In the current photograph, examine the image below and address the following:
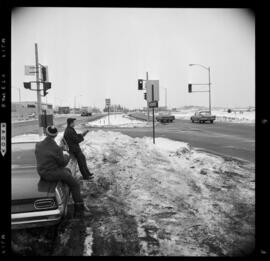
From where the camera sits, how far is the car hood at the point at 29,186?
2.85 m

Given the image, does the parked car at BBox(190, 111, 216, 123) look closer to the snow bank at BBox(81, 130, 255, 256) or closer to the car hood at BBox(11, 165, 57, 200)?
the snow bank at BBox(81, 130, 255, 256)

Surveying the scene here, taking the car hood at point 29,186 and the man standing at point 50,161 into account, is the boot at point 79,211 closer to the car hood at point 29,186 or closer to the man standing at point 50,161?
the man standing at point 50,161

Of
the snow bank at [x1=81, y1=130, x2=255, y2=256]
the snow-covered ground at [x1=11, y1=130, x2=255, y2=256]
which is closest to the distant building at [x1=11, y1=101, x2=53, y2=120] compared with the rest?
the snow-covered ground at [x1=11, y1=130, x2=255, y2=256]

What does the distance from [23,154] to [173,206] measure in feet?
9.38

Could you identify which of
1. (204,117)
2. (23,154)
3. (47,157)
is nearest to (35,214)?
(47,157)

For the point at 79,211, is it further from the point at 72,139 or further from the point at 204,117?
the point at 204,117

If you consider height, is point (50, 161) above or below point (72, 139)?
below

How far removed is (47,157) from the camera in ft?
10.5

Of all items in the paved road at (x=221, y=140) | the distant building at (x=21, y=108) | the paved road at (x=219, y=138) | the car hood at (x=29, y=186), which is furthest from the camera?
the paved road at (x=219, y=138)

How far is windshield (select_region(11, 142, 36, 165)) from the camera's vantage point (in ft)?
12.5

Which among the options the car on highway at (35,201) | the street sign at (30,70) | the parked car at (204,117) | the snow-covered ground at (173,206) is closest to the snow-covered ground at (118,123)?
the parked car at (204,117)

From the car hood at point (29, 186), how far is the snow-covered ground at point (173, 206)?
32.7 inches
